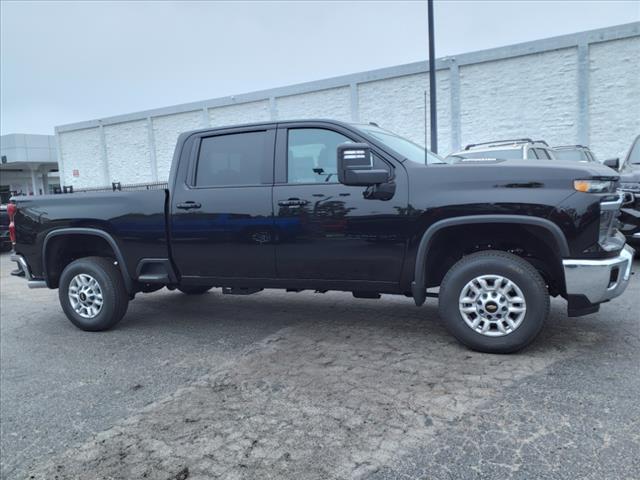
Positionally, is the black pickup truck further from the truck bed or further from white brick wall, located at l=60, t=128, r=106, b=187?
white brick wall, located at l=60, t=128, r=106, b=187

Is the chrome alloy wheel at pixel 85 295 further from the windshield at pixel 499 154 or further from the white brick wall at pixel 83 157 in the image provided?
the white brick wall at pixel 83 157

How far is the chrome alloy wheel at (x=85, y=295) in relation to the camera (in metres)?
5.28

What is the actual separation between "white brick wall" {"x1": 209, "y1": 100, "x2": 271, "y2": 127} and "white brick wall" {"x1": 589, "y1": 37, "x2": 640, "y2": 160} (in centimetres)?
1324

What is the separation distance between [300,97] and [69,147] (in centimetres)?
1730

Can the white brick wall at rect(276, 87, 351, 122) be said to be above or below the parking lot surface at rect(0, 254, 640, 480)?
above

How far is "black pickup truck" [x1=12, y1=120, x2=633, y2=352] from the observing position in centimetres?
376

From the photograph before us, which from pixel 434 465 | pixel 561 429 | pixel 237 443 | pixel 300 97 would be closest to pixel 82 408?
pixel 237 443

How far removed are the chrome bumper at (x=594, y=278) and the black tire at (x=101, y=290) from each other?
14.0 feet

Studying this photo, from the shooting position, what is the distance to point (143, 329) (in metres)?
5.41

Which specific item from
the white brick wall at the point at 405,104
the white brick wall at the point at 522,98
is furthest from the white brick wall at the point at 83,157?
the white brick wall at the point at 522,98

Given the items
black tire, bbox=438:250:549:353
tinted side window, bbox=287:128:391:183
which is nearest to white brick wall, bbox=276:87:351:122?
tinted side window, bbox=287:128:391:183

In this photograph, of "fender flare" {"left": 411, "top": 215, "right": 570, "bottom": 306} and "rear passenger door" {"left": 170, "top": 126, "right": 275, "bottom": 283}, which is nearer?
"fender flare" {"left": 411, "top": 215, "right": 570, "bottom": 306}

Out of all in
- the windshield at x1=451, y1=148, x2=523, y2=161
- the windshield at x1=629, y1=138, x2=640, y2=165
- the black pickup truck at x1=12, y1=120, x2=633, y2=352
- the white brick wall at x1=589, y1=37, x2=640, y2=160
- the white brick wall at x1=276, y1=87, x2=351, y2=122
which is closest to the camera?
the black pickup truck at x1=12, y1=120, x2=633, y2=352

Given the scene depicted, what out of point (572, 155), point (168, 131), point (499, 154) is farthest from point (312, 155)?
point (168, 131)
